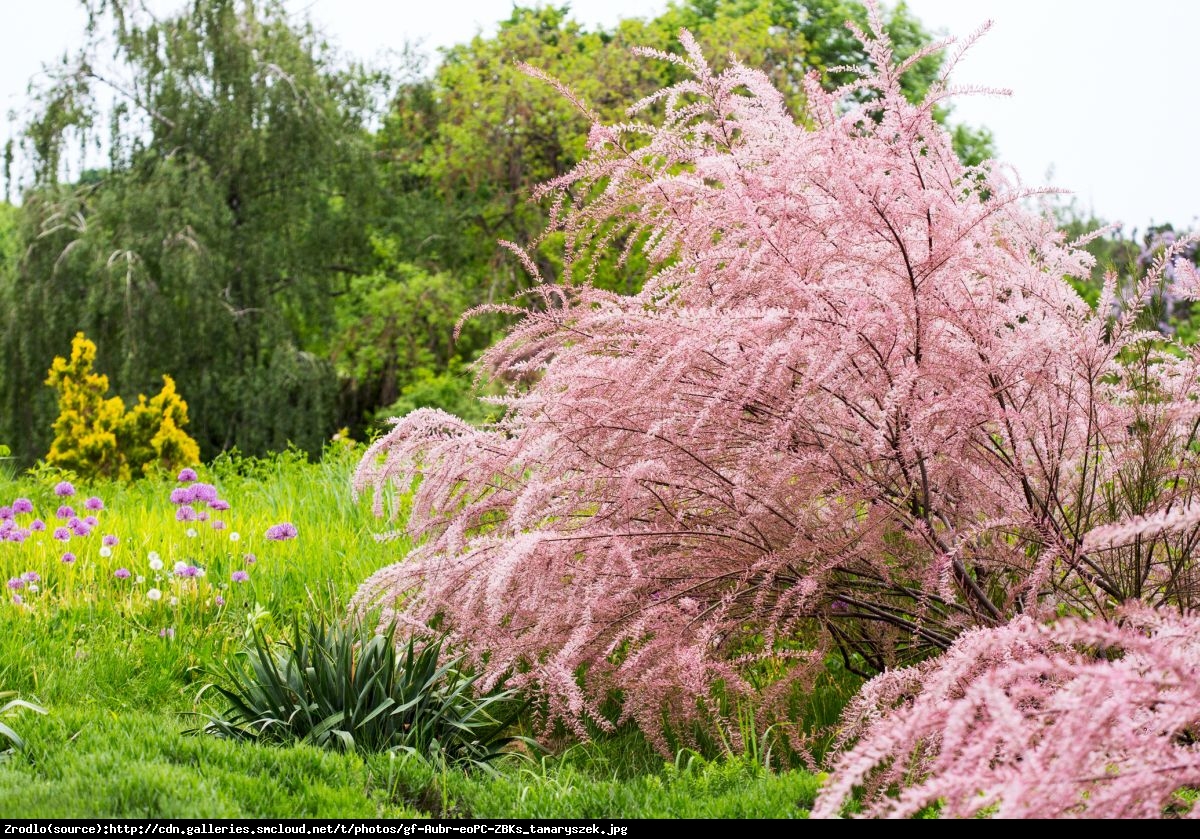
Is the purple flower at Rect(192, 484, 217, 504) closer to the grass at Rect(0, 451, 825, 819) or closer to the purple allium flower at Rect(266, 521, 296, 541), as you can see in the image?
the grass at Rect(0, 451, 825, 819)

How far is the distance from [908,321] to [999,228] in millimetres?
1075

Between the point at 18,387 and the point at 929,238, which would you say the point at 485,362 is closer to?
the point at 929,238

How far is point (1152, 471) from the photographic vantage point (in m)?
3.38

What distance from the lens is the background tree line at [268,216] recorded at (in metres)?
15.2

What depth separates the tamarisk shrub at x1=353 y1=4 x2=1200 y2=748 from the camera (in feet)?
10.7

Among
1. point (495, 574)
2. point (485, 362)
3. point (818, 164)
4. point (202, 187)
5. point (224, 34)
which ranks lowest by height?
point (495, 574)

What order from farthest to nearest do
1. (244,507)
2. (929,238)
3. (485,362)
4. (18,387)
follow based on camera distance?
1. (18,387)
2. (244,507)
3. (485,362)
4. (929,238)

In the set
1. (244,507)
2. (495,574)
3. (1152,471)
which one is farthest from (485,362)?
(244,507)

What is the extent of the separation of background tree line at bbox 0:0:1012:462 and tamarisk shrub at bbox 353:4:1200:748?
440 inches

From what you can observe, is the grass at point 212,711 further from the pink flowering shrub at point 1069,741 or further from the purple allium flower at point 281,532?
the pink flowering shrub at point 1069,741

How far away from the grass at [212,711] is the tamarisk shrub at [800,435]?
0.39 m

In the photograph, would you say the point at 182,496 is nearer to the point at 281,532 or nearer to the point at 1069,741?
the point at 281,532

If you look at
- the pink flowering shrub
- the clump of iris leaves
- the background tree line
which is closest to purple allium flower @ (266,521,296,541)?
the clump of iris leaves
